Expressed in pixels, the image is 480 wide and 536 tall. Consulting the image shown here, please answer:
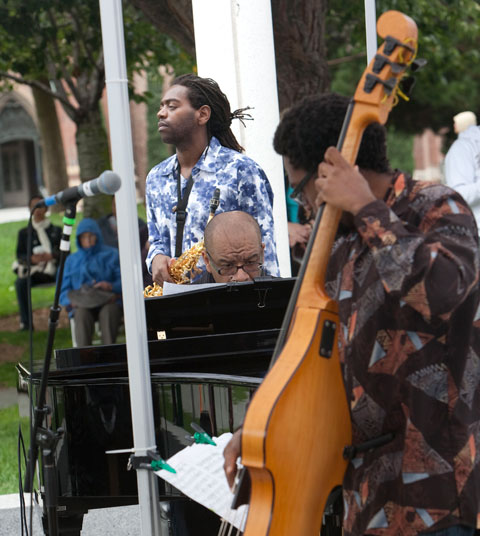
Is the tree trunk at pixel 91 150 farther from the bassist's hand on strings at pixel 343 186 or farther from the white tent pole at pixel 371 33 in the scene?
the bassist's hand on strings at pixel 343 186

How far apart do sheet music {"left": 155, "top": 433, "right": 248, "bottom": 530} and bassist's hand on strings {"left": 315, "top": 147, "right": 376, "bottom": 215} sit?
3.07ft

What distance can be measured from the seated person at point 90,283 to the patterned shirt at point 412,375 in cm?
878

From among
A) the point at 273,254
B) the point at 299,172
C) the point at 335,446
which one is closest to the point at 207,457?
the point at 335,446

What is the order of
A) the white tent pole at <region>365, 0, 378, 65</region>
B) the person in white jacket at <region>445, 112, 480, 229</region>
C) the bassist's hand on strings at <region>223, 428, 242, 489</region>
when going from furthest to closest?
the person in white jacket at <region>445, 112, 480, 229</region> < the white tent pole at <region>365, 0, 378, 65</region> < the bassist's hand on strings at <region>223, 428, 242, 489</region>

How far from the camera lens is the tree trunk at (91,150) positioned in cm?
1406

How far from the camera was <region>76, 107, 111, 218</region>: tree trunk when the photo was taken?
1406 cm

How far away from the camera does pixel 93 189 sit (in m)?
2.72

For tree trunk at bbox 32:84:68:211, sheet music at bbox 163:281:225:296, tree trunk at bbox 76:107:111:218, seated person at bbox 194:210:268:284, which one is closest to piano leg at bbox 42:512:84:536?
sheet music at bbox 163:281:225:296

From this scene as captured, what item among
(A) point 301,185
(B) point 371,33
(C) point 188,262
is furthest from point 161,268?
(A) point 301,185

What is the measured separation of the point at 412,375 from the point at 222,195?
7.83ft

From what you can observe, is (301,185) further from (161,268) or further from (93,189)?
(161,268)

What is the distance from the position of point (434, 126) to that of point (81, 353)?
66.4 feet

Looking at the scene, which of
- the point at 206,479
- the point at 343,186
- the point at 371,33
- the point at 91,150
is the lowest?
the point at 206,479

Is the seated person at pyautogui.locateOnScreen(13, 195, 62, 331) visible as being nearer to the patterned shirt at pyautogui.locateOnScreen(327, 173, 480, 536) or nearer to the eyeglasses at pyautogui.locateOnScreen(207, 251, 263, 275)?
the eyeglasses at pyautogui.locateOnScreen(207, 251, 263, 275)
